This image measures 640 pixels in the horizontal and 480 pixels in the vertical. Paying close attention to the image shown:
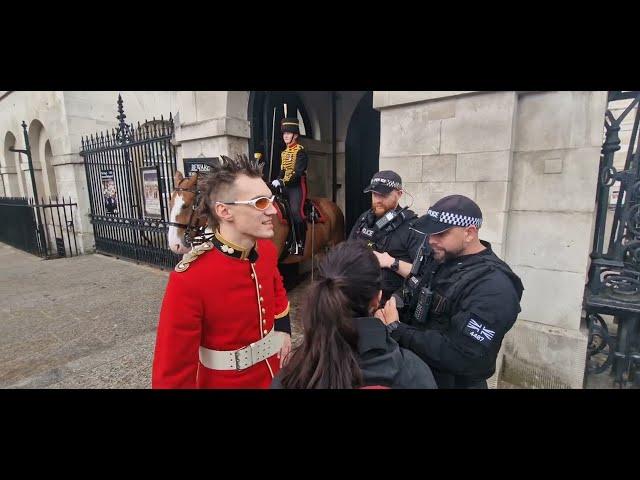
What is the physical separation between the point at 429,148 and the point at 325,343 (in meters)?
3.20

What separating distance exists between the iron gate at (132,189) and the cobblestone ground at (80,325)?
2.48 feet

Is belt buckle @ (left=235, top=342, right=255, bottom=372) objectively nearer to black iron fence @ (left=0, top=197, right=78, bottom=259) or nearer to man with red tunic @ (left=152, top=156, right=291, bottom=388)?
man with red tunic @ (left=152, top=156, right=291, bottom=388)

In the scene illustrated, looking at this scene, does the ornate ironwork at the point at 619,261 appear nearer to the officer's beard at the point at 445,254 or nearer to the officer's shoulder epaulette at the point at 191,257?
the officer's beard at the point at 445,254

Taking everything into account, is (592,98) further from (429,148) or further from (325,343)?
(325,343)

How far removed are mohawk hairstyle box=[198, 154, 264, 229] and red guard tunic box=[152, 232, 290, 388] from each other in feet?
0.60

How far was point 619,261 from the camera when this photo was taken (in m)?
3.29

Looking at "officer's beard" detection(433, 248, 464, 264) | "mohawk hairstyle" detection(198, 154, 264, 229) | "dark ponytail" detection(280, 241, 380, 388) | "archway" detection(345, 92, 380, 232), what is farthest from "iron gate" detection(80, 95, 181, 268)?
"dark ponytail" detection(280, 241, 380, 388)

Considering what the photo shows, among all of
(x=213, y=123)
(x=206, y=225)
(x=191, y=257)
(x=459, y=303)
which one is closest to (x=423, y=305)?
(x=459, y=303)

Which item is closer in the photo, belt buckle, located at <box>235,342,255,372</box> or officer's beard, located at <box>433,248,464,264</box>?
belt buckle, located at <box>235,342,255,372</box>

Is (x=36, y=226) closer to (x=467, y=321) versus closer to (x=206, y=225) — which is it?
(x=206, y=225)

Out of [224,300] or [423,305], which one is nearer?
[224,300]

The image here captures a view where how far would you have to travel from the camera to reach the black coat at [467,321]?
172 cm

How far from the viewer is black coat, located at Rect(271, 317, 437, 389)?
1.16m

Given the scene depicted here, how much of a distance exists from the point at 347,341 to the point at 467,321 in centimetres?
87
